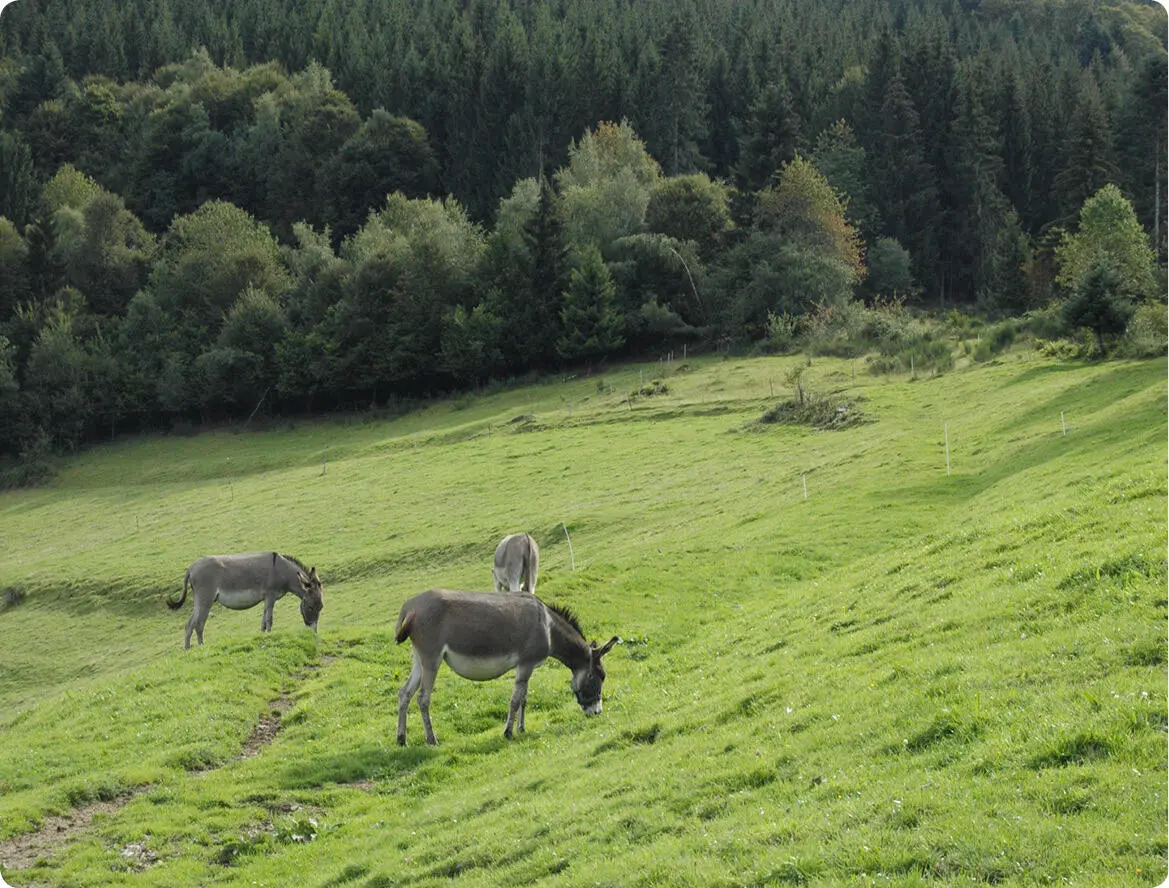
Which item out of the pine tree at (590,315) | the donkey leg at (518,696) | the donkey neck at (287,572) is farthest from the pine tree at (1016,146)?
the donkey leg at (518,696)

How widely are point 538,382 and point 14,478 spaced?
36.5 metres

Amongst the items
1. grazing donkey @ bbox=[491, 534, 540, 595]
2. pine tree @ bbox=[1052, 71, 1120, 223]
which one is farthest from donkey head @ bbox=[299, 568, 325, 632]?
pine tree @ bbox=[1052, 71, 1120, 223]

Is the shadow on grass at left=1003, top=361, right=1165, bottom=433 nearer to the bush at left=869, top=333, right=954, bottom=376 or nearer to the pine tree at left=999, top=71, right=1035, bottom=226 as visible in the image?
the bush at left=869, top=333, right=954, bottom=376

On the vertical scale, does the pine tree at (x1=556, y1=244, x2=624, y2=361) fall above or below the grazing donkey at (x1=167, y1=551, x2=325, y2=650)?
above

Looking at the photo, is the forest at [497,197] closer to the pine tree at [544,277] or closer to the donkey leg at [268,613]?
the pine tree at [544,277]

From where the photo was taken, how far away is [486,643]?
19.2 metres

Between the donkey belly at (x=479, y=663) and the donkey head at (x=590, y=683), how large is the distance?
1.17m

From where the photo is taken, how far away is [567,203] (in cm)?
9831

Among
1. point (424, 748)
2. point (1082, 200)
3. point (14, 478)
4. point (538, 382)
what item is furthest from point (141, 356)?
point (424, 748)

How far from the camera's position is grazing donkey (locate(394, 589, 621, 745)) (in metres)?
19.2

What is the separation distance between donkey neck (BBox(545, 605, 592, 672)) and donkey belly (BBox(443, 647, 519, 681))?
2.34ft

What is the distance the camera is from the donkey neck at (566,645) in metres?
19.8

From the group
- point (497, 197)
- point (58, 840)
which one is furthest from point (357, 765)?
point (497, 197)

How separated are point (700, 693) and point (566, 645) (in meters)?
2.37
